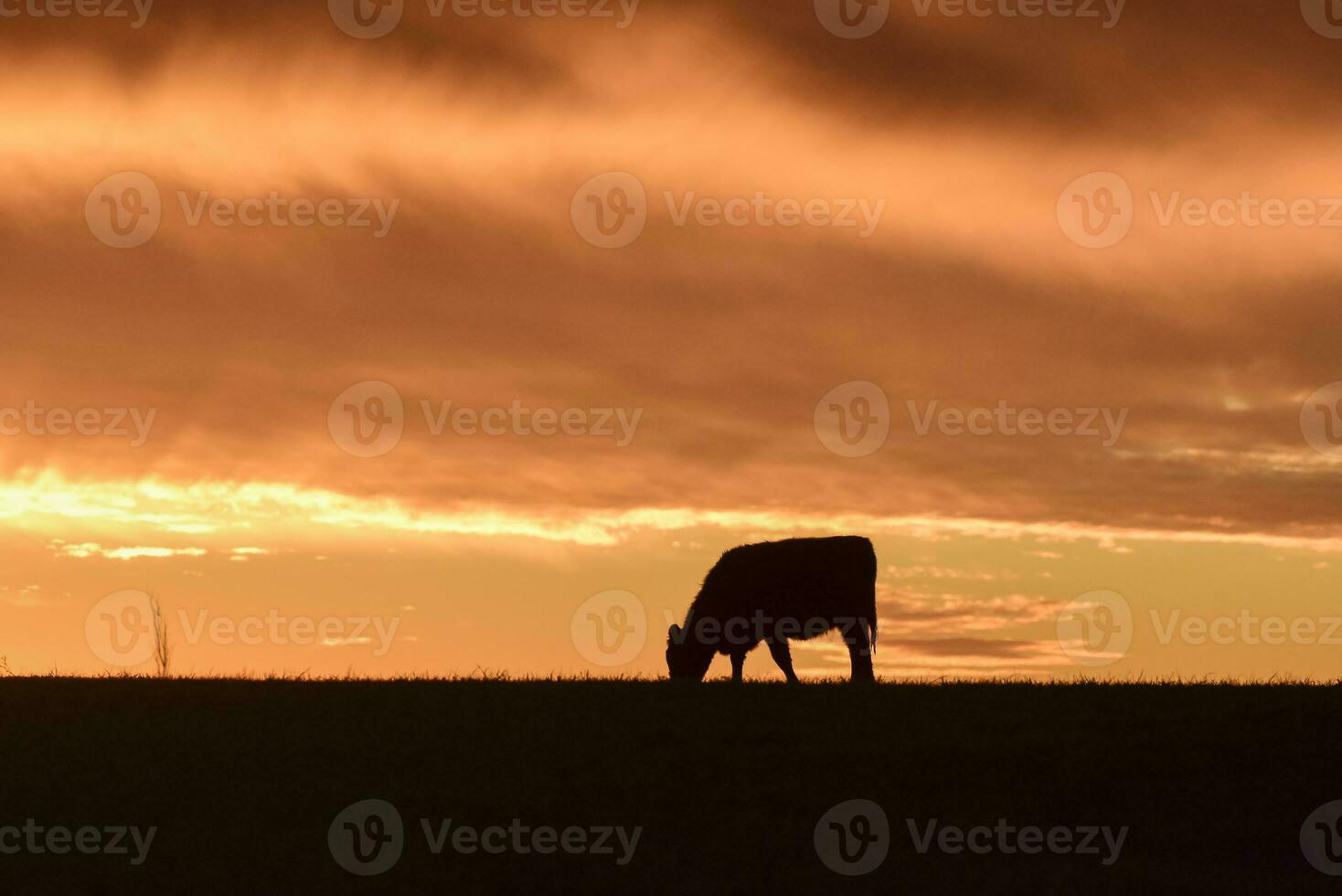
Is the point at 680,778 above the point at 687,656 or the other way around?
the other way around

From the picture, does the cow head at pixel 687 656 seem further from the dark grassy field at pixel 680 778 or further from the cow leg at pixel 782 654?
the dark grassy field at pixel 680 778

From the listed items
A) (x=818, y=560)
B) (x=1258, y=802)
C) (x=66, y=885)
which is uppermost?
(x=818, y=560)

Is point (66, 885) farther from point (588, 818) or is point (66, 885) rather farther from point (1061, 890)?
point (1061, 890)

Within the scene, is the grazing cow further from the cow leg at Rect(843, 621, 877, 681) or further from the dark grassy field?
the dark grassy field

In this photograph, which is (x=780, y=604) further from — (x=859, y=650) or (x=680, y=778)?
(x=680, y=778)

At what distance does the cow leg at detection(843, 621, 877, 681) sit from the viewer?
30.2 metres

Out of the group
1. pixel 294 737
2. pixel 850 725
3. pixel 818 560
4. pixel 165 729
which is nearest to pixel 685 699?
pixel 850 725

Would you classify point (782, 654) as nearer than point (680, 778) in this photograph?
No

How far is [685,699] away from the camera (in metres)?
22.6

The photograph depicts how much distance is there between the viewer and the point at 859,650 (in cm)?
3067

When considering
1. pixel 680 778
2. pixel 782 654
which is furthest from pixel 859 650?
pixel 680 778

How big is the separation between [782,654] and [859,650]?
1710mm

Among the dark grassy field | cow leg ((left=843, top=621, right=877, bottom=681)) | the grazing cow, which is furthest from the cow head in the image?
the dark grassy field

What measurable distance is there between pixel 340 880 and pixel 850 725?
8.16 metres
